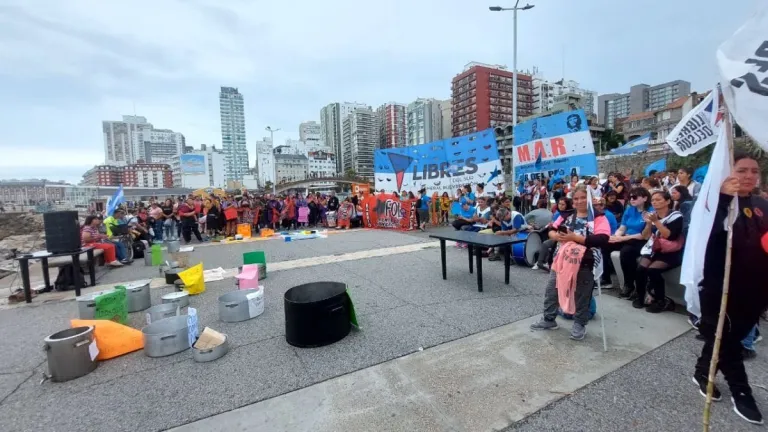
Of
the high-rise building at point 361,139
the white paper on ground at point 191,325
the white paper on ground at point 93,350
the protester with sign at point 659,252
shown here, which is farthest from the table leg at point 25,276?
the high-rise building at point 361,139

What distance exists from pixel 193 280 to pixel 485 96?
10455cm

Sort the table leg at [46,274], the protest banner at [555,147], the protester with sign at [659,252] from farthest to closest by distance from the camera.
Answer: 1. the protest banner at [555,147]
2. the table leg at [46,274]
3. the protester with sign at [659,252]

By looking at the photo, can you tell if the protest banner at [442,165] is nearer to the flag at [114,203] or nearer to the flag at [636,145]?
the flag at [114,203]

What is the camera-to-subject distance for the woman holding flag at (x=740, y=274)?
7.65 feet

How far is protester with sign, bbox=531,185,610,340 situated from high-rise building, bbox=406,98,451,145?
11340cm

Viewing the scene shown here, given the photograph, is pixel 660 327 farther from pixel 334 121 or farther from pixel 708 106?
pixel 334 121

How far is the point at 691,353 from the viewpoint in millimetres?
3256

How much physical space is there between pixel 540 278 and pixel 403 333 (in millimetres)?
3317

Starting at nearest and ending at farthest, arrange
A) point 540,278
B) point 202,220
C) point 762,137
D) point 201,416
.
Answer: point 762,137
point 201,416
point 540,278
point 202,220

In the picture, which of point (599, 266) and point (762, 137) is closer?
point (762, 137)

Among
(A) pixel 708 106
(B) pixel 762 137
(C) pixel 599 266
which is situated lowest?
(C) pixel 599 266

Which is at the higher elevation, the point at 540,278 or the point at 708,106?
the point at 708,106

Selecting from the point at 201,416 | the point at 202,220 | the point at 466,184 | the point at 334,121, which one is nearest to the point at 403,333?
the point at 201,416

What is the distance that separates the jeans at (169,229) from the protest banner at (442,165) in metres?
8.59
